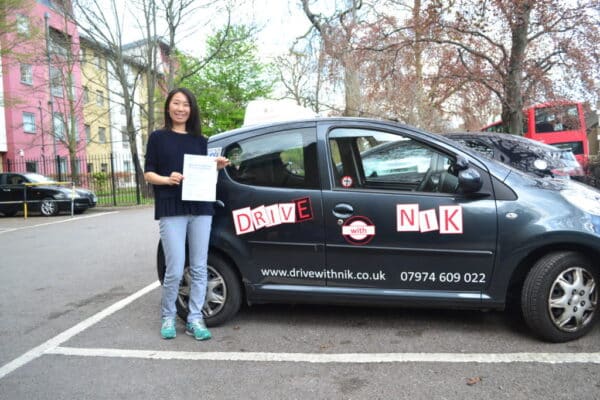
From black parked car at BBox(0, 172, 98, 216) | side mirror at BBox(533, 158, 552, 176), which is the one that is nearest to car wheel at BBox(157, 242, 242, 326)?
side mirror at BBox(533, 158, 552, 176)

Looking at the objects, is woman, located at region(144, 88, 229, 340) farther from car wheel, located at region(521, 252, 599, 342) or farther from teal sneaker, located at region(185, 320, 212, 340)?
car wheel, located at region(521, 252, 599, 342)

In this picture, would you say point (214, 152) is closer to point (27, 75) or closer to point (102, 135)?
point (27, 75)

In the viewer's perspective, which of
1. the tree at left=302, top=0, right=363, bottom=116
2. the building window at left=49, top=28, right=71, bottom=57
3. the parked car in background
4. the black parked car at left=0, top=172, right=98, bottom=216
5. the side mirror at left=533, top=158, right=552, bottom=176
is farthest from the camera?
the building window at left=49, top=28, right=71, bottom=57

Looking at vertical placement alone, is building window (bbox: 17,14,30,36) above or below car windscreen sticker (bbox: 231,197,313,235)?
above

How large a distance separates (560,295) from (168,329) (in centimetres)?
288

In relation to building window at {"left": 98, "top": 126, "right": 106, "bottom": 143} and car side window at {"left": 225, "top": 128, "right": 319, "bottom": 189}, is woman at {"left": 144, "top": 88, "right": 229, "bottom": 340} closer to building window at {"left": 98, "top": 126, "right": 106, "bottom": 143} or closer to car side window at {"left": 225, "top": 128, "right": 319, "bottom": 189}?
car side window at {"left": 225, "top": 128, "right": 319, "bottom": 189}

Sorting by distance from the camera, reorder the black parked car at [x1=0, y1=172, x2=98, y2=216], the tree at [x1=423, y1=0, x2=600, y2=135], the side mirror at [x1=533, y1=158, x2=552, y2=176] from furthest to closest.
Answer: the black parked car at [x1=0, y1=172, x2=98, y2=216], the tree at [x1=423, y1=0, x2=600, y2=135], the side mirror at [x1=533, y1=158, x2=552, y2=176]

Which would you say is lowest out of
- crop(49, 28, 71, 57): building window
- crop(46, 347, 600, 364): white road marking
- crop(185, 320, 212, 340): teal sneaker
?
crop(46, 347, 600, 364): white road marking

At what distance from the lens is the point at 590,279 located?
3.27m

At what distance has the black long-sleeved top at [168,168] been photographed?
3387mm

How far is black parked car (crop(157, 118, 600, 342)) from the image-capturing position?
325cm

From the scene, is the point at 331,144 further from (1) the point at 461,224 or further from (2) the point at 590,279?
(2) the point at 590,279

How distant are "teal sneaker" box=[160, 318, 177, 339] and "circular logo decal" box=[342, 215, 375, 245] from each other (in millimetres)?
1518

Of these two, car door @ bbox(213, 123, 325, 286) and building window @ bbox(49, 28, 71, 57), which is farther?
building window @ bbox(49, 28, 71, 57)
